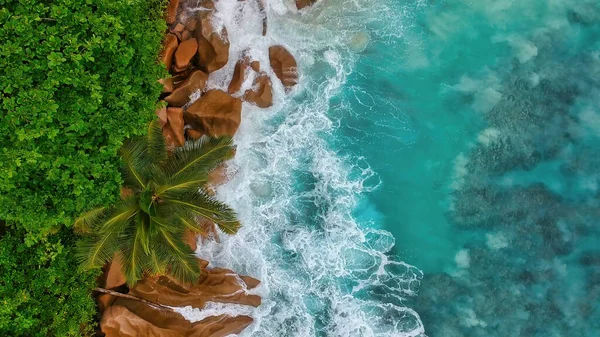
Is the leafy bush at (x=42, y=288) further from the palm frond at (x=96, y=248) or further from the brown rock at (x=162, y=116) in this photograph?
the brown rock at (x=162, y=116)

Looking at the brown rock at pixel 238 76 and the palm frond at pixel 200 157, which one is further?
the brown rock at pixel 238 76

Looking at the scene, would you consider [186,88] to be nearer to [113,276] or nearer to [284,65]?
[284,65]

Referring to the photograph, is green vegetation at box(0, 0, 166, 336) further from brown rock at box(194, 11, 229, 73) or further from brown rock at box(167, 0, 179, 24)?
brown rock at box(194, 11, 229, 73)

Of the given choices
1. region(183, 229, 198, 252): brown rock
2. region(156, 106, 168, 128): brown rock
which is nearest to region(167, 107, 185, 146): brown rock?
region(156, 106, 168, 128): brown rock

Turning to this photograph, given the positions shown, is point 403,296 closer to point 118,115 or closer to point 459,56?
point 459,56

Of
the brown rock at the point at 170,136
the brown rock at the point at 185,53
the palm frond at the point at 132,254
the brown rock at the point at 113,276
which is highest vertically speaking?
the brown rock at the point at 185,53

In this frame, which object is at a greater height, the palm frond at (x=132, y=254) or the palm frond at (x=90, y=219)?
the palm frond at (x=90, y=219)

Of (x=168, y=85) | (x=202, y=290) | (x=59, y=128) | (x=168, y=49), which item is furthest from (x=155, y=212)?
(x=168, y=49)

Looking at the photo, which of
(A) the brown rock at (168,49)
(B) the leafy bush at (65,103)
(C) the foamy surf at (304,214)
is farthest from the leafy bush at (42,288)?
(A) the brown rock at (168,49)
